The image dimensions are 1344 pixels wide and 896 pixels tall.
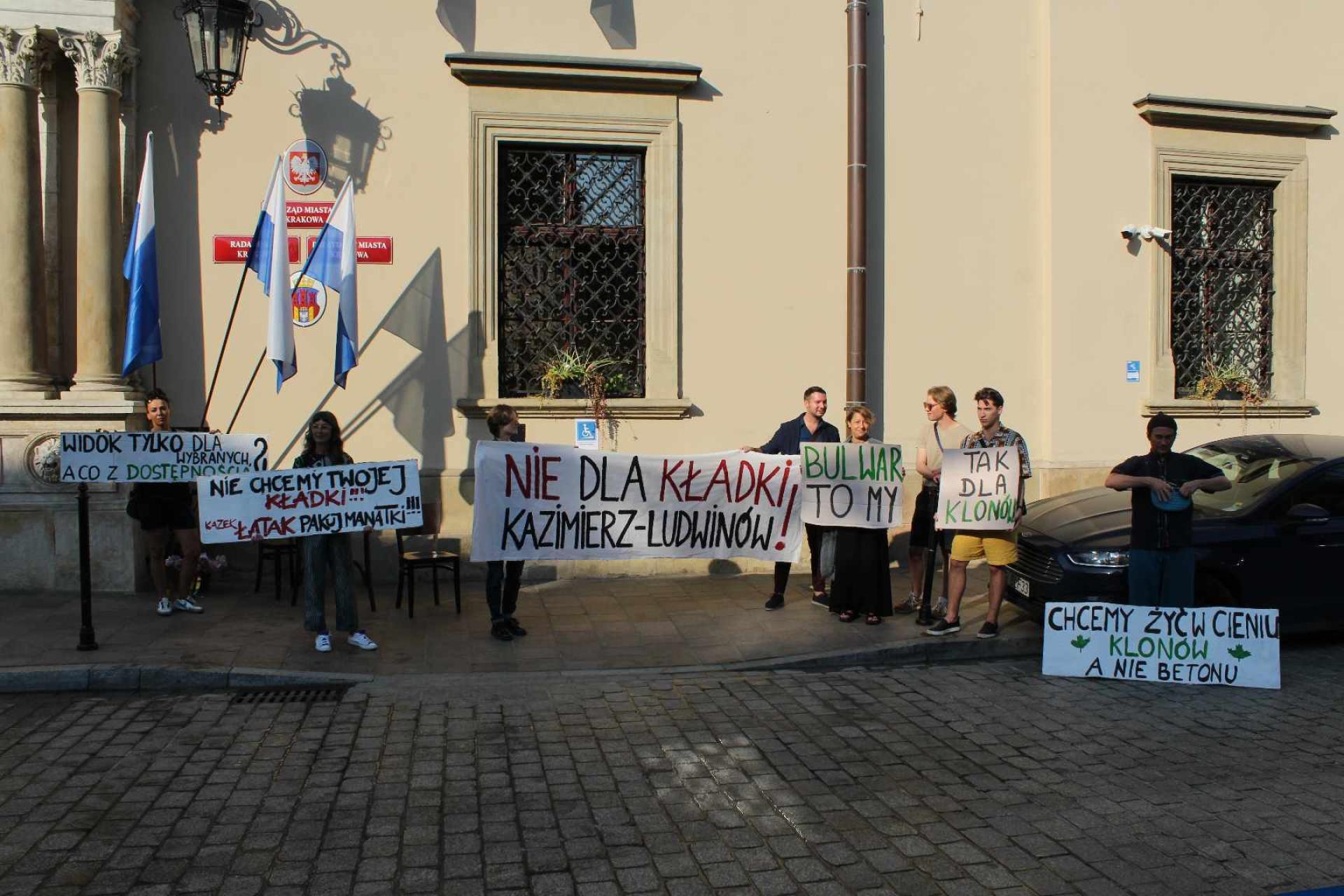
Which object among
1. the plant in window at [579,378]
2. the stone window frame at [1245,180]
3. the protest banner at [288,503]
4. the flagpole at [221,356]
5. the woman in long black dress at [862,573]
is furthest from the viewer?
the stone window frame at [1245,180]

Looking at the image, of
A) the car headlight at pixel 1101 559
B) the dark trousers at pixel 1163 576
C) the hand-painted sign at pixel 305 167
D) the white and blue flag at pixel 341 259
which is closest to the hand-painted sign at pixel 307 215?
the hand-painted sign at pixel 305 167

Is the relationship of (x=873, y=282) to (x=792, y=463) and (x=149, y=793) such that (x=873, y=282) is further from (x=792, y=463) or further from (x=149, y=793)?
(x=149, y=793)

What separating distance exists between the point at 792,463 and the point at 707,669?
76.3 inches

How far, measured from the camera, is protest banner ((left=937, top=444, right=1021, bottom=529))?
800 cm

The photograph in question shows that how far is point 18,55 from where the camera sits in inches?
365

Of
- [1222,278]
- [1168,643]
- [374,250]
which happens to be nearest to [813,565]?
[1168,643]

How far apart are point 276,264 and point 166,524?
230cm

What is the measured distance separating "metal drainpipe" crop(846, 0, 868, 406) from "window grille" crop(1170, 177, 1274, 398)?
389cm

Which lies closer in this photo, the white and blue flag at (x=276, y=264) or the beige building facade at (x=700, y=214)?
the white and blue flag at (x=276, y=264)

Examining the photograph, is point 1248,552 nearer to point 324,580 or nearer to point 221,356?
point 324,580

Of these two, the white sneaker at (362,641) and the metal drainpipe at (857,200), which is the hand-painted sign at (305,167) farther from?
the metal drainpipe at (857,200)

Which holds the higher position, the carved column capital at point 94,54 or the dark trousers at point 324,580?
the carved column capital at point 94,54

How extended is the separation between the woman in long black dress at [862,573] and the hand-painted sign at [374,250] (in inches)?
186

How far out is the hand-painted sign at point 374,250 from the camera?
10.4 meters
